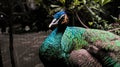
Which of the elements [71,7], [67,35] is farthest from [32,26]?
[67,35]

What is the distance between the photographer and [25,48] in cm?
786

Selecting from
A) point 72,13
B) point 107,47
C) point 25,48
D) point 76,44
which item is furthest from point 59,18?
point 25,48

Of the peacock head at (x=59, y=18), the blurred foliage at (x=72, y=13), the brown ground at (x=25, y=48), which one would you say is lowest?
the brown ground at (x=25, y=48)

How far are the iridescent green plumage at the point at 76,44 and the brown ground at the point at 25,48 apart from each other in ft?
7.12

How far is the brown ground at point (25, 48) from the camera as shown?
7.15 metres

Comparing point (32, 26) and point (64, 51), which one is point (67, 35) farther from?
point (32, 26)

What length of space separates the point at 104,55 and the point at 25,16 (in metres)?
5.14

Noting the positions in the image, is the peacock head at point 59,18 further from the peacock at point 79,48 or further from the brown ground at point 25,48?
the brown ground at point 25,48

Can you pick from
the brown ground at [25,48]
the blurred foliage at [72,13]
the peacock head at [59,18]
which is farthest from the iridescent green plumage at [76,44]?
the brown ground at [25,48]

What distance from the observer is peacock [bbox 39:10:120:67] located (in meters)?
4.18

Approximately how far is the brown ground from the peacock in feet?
7.11

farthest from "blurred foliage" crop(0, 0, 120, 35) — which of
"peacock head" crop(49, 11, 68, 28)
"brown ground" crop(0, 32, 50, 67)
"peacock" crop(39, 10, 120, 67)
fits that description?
"peacock" crop(39, 10, 120, 67)

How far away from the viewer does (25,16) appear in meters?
9.09

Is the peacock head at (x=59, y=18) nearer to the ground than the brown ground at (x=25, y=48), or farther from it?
farther from it
